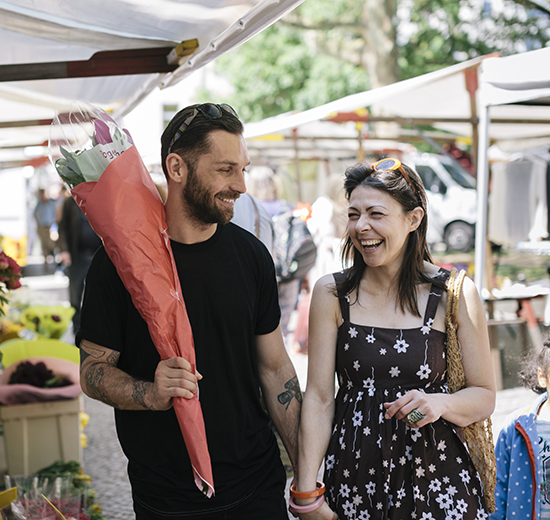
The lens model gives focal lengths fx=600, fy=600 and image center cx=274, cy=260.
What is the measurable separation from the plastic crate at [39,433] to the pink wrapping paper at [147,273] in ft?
9.25

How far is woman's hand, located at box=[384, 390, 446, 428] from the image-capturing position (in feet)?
6.08

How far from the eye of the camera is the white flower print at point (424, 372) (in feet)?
6.59

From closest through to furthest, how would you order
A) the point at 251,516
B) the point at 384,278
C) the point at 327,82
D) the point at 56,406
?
the point at 251,516
the point at 384,278
the point at 56,406
the point at 327,82

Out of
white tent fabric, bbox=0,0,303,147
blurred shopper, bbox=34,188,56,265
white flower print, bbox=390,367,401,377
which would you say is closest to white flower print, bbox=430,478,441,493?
white flower print, bbox=390,367,401,377

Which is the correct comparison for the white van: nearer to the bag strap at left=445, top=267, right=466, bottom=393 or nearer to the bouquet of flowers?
the bouquet of flowers

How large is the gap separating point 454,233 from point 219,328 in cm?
1487

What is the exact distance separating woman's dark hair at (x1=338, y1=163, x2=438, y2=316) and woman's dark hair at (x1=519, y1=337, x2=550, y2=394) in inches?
27.5

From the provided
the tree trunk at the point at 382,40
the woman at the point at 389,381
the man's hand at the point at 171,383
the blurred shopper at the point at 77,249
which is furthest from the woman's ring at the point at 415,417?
the tree trunk at the point at 382,40

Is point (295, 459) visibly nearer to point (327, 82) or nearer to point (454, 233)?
point (454, 233)

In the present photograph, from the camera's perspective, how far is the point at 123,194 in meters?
1.88

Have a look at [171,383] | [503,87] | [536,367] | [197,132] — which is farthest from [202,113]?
[503,87]

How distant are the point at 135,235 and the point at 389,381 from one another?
97 centimetres

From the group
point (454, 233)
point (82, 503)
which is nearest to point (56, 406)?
point (82, 503)

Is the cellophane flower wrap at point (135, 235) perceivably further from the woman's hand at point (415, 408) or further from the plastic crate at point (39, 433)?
the plastic crate at point (39, 433)
